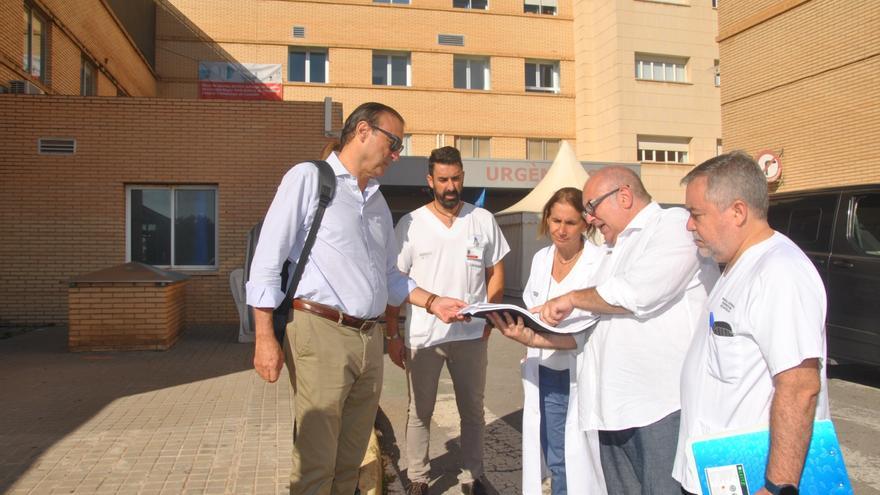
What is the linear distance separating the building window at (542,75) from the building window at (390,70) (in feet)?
17.2

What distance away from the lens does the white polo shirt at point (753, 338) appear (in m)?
1.87

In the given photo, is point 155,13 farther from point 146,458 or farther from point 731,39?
point 146,458

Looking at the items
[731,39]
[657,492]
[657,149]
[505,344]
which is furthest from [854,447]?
[657,149]

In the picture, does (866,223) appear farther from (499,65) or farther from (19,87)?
(499,65)

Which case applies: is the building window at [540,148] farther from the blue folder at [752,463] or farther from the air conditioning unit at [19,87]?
the blue folder at [752,463]

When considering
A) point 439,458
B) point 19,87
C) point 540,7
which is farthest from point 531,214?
point 540,7

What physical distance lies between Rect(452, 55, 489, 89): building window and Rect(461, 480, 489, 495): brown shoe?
2457 centimetres

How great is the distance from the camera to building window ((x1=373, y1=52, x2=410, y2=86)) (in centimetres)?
2705

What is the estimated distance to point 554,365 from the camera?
3.75 metres

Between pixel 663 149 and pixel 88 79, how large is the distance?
21.4 meters

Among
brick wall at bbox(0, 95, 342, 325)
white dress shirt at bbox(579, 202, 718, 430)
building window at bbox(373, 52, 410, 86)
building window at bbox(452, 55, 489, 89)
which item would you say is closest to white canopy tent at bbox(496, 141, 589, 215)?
brick wall at bbox(0, 95, 342, 325)

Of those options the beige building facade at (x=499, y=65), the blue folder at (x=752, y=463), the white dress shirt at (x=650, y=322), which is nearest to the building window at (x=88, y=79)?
the beige building facade at (x=499, y=65)

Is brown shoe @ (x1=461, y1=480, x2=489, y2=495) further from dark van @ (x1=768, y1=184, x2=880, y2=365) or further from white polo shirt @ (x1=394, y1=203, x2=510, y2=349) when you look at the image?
dark van @ (x1=768, y1=184, x2=880, y2=365)

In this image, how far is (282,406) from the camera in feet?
19.0
